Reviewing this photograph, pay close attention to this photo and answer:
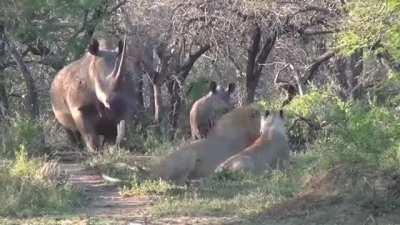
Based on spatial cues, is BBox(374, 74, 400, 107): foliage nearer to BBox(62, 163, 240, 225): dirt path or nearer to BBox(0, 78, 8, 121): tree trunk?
BBox(62, 163, 240, 225): dirt path

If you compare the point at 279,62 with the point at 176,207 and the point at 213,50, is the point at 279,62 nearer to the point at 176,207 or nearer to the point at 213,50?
the point at 213,50

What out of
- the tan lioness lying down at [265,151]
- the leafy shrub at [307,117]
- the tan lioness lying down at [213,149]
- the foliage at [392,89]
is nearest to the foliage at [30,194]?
the tan lioness lying down at [213,149]

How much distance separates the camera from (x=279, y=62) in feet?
66.5

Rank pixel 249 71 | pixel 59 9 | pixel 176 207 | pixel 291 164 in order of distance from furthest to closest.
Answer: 1. pixel 249 71
2. pixel 59 9
3. pixel 291 164
4. pixel 176 207

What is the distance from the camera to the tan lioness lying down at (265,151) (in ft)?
39.2

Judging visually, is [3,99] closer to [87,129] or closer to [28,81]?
[28,81]

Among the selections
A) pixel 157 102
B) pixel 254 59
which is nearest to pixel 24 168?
pixel 157 102

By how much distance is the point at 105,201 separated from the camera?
10.4 metres

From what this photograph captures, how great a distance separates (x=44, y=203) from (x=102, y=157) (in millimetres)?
3244

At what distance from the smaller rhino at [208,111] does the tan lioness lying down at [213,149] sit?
2.30 meters

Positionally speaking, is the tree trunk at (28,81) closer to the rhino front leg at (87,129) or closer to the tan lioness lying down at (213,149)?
the rhino front leg at (87,129)

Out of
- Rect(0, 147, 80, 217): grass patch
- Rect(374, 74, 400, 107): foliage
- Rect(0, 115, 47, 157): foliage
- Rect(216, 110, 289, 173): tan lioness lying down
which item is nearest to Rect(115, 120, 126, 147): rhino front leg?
Rect(0, 115, 47, 157): foliage

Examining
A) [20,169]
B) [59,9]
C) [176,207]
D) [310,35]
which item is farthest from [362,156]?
[310,35]

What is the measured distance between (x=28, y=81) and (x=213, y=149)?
17.3 ft
